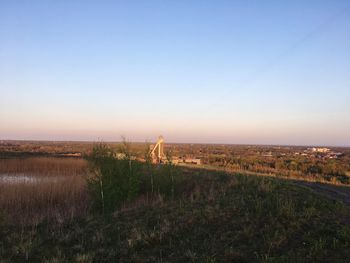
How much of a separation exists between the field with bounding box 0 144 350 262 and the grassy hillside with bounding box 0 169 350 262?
2 cm

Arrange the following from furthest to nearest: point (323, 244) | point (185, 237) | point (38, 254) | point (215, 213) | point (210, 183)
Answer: point (210, 183) < point (215, 213) < point (185, 237) < point (38, 254) < point (323, 244)

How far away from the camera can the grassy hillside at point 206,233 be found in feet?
28.0

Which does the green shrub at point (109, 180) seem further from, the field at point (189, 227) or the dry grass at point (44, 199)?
the dry grass at point (44, 199)

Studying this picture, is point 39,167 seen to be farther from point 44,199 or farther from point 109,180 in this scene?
point 109,180

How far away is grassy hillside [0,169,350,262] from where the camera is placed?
8.52m

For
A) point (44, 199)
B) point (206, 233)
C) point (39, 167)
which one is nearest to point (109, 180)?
point (44, 199)

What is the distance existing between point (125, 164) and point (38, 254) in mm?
7288

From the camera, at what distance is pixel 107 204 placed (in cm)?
1566

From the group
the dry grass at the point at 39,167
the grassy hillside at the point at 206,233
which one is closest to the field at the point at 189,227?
the grassy hillside at the point at 206,233

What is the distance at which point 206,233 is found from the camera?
33.5 ft

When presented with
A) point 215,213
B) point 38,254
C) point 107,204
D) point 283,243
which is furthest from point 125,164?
point 283,243

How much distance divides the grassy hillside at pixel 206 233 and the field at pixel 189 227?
0.02 m

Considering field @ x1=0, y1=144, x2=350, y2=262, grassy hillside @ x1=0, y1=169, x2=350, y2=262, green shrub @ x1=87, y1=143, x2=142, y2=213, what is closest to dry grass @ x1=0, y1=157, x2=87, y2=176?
field @ x1=0, y1=144, x2=350, y2=262

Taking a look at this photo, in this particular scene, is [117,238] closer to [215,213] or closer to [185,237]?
[185,237]
